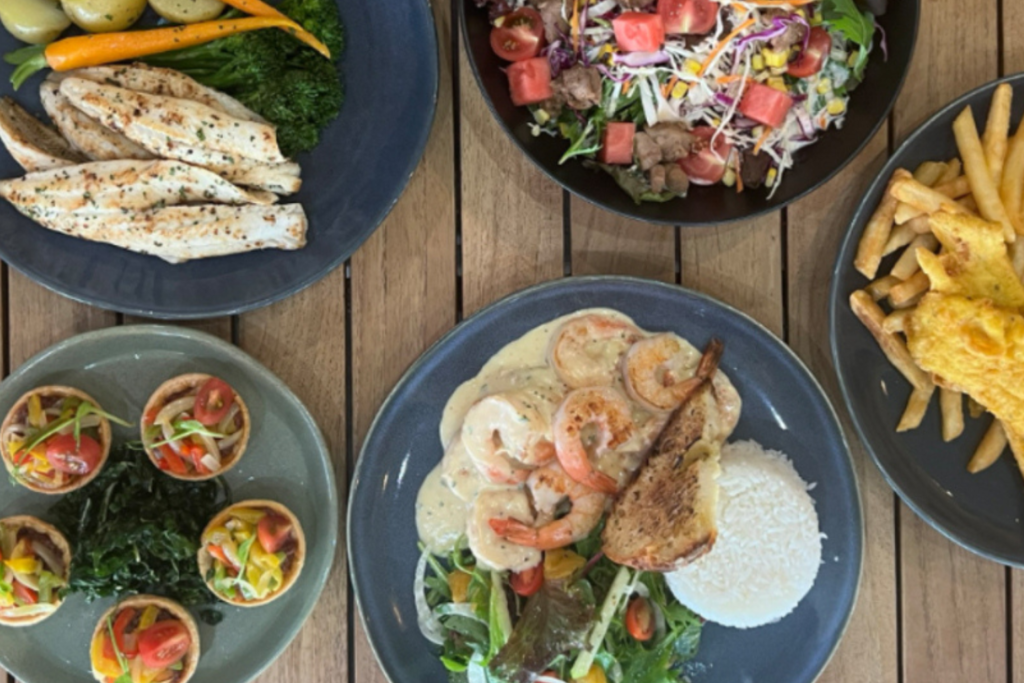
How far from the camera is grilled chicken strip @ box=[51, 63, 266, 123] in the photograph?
2.36 meters

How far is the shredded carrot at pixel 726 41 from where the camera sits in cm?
225

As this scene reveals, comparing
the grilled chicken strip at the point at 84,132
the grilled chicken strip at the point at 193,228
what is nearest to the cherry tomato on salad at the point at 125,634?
the grilled chicken strip at the point at 193,228

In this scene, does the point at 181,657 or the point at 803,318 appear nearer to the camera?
the point at 181,657

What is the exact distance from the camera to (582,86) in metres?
2.31

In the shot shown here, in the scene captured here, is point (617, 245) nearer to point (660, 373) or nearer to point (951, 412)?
point (660, 373)

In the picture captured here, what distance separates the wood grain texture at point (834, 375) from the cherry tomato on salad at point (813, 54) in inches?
14.9

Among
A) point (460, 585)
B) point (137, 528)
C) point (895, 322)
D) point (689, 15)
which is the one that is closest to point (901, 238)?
point (895, 322)

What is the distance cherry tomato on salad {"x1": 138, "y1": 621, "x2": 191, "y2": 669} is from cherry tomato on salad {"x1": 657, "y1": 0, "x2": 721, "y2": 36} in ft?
6.44

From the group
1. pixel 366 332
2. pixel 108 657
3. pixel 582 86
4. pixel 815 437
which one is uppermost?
pixel 582 86

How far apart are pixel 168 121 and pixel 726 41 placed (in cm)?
139

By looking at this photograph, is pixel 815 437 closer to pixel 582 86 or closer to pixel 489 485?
pixel 489 485

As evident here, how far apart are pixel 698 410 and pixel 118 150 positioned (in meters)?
1.64

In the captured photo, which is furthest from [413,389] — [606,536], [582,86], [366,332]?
[582,86]

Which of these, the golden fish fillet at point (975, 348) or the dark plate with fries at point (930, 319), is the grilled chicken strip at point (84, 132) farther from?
the golden fish fillet at point (975, 348)
